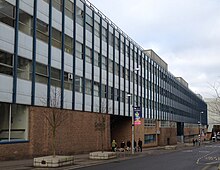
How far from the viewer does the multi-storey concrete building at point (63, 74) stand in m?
24.4

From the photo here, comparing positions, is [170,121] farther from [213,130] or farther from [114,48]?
[213,130]

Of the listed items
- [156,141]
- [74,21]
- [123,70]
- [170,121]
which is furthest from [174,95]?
[74,21]

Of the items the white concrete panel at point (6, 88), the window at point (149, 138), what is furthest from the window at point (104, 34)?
the window at point (149, 138)

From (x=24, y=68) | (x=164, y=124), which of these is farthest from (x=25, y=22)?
(x=164, y=124)

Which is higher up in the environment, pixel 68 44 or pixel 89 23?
pixel 89 23

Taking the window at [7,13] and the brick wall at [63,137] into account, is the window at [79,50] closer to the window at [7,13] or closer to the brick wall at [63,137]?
the brick wall at [63,137]

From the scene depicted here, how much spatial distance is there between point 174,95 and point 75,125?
50775mm

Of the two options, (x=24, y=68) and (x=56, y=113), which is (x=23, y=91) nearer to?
(x=24, y=68)

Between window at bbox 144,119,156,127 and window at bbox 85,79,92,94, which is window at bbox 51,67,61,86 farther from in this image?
window at bbox 144,119,156,127

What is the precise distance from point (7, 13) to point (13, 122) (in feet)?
25.7

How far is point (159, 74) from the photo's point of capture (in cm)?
6688

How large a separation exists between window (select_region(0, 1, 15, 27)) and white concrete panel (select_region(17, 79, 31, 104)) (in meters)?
4.16

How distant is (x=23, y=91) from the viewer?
2528cm

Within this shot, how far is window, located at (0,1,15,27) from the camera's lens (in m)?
23.5
